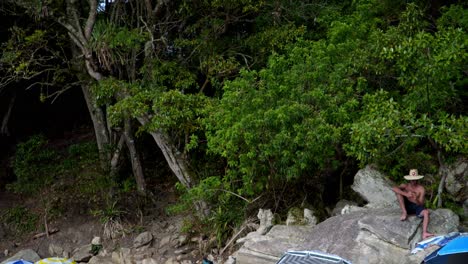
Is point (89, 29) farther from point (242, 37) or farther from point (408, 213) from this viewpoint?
point (408, 213)

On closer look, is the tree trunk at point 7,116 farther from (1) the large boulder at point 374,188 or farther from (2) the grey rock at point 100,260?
(1) the large boulder at point 374,188

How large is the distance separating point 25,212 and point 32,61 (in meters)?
4.95

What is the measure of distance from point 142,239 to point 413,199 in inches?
301

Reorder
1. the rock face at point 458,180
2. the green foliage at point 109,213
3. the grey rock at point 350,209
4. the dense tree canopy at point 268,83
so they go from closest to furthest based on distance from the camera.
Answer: the dense tree canopy at point 268,83
the grey rock at point 350,209
the rock face at point 458,180
the green foliage at point 109,213

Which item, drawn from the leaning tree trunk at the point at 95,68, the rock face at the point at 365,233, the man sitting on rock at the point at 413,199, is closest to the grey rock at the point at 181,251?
the leaning tree trunk at the point at 95,68

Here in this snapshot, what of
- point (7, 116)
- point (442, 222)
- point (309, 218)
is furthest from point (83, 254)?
point (442, 222)

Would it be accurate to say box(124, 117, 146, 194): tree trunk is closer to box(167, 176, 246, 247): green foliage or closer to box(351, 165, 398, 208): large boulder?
box(167, 176, 246, 247): green foliage

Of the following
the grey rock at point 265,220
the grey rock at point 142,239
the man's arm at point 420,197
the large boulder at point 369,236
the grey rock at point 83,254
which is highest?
the man's arm at point 420,197

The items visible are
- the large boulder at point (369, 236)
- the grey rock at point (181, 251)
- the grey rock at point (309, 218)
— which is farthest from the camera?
the grey rock at point (181, 251)

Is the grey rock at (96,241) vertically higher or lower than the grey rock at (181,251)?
higher

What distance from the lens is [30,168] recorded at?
620 inches

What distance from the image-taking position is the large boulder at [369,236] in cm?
790

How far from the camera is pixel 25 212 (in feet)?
50.5

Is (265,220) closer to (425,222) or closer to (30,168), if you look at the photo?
(425,222)
